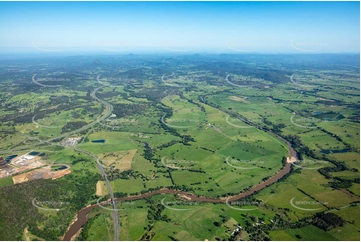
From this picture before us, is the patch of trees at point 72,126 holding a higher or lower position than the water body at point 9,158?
higher

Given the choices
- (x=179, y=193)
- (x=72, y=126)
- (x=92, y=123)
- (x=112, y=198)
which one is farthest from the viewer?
(x=92, y=123)

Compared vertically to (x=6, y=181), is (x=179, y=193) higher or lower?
lower

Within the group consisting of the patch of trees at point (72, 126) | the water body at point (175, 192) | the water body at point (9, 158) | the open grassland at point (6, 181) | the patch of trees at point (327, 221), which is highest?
the patch of trees at point (327, 221)

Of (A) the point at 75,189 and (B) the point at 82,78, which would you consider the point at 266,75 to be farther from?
(A) the point at 75,189

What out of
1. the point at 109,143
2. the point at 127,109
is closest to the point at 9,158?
the point at 109,143

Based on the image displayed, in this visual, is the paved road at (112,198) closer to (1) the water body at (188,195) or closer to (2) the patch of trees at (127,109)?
(1) the water body at (188,195)

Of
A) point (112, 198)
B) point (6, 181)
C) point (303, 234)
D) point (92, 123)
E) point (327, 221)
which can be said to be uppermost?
point (327, 221)

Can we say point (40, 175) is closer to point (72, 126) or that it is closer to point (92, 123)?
point (72, 126)

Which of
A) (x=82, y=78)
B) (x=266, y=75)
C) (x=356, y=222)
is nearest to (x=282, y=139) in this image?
(x=356, y=222)

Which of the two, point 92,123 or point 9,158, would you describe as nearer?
point 9,158

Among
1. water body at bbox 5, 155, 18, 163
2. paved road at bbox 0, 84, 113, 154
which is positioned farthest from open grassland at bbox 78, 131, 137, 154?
water body at bbox 5, 155, 18, 163

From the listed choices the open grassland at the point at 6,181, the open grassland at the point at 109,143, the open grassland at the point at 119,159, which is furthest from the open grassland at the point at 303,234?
the open grassland at the point at 6,181
